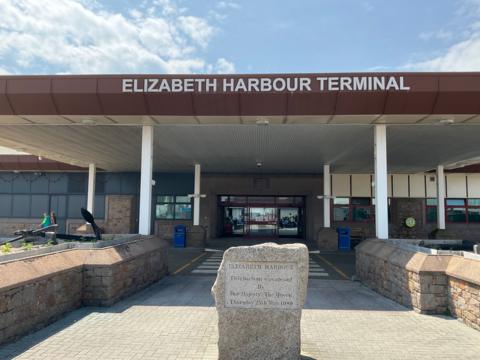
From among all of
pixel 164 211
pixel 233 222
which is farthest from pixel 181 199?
pixel 233 222

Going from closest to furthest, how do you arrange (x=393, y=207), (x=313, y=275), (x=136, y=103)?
(x=136, y=103)
(x=313, y=275)
(x=393, y=207)

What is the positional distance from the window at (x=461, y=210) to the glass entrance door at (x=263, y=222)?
11.0m

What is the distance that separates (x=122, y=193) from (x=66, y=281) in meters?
18.8

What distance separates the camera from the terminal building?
9.52m

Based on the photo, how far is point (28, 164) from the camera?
22.9 m

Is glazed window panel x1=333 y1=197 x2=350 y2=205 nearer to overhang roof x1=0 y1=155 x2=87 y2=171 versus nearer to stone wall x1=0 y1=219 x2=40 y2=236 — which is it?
overhang roof x1=0 y1=155 x2=87 y2=171

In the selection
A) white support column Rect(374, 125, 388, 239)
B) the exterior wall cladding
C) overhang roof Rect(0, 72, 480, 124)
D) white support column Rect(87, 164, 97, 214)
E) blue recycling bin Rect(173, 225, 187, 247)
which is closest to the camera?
overhang roof Rect(0, 72, 480, 124)

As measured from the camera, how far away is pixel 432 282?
7230mm

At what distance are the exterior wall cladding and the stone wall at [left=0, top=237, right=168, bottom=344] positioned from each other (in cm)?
1484

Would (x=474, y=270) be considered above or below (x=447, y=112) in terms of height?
below

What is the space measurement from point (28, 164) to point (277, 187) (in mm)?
16851

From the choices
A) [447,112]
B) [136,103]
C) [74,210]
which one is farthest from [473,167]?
[74,210]

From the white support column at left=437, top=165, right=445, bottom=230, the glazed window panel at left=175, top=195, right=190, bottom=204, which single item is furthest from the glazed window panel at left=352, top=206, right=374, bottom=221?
the glazed window panel at left=175, top=195, right=190, bottom=204

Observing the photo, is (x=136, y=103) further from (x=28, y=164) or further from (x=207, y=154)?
(x=28, y=164)
